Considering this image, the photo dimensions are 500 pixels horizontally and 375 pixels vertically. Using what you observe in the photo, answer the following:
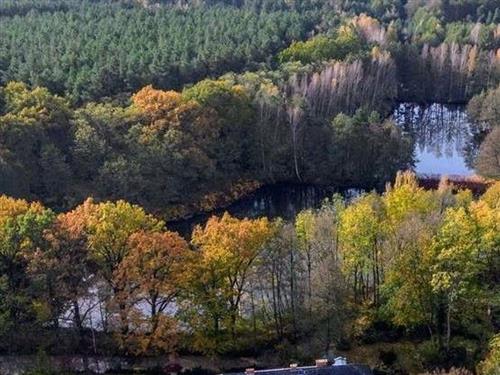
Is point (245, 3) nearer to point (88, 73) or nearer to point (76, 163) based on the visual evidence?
point (88, 73)

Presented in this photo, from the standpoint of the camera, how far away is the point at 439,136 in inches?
3209

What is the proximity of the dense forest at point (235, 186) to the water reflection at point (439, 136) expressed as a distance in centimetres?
170

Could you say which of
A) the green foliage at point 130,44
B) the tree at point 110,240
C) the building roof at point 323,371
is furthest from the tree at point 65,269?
the green foliage at point 130,44

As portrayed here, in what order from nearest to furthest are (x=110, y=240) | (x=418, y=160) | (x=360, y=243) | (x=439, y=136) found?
(x=110, y=240), (x=360, y=243), (x=418, y=160), (x=439, y=136)

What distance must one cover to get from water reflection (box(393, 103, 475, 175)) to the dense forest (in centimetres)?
170

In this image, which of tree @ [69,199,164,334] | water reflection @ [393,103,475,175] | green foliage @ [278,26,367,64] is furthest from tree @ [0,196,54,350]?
green foliage @ [278,26,367,64]

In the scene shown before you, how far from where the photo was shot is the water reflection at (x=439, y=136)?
7175 cm

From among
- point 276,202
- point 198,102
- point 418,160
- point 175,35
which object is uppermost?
point 175,35

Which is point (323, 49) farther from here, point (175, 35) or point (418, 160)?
point (418, 160)

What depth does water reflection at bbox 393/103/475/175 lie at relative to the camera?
2825 inches

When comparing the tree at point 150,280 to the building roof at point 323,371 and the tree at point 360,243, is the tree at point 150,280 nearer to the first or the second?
the building roof at point 323,371

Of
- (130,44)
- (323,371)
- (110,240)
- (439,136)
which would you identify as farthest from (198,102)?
(323,371)

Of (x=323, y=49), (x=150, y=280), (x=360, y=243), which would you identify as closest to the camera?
(x=150, y=280)

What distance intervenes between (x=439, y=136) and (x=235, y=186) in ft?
90.9
